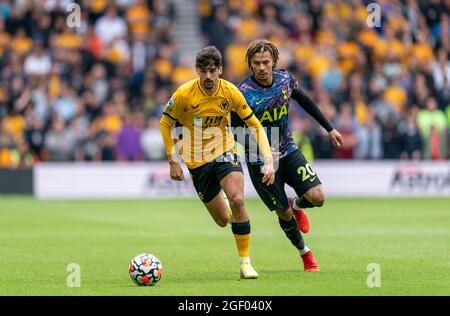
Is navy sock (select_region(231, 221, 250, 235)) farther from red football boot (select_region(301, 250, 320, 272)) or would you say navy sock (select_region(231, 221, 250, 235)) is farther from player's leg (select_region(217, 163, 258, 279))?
red football boot (select_region(301, 250, 320, 272))

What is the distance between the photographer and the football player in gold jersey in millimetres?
10852

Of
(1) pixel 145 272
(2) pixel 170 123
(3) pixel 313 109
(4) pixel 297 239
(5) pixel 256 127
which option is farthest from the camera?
(3) pixel 313 109

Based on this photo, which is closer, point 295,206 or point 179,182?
point 295,206

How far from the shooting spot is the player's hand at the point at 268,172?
35.0ft

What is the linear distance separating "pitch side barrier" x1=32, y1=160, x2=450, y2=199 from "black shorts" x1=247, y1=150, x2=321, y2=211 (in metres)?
13.8

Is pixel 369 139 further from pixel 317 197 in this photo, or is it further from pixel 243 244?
pixel 243 244

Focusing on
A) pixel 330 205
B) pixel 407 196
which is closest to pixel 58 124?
pixel 330 205

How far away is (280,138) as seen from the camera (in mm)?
11836

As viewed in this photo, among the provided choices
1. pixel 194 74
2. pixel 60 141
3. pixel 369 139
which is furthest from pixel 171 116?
pixel 194 74

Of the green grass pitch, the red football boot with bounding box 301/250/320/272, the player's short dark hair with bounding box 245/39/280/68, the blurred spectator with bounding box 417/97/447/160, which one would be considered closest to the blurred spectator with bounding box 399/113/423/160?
the blurred spectator with bounding box 417/97/447/160

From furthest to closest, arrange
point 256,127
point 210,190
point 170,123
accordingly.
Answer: point 210,190, point 170,123, point 256,127

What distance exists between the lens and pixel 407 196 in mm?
26641

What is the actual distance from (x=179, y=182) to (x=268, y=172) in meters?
15.5
